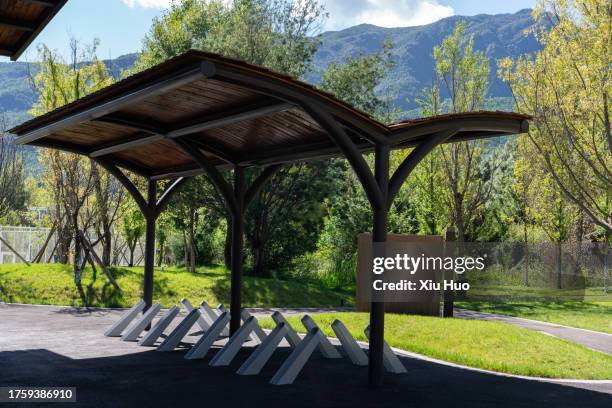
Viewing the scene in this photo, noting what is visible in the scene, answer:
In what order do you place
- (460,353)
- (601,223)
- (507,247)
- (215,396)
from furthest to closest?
1. (507,247)
2. (601,223)
3. (460,353)
4. (215,396)

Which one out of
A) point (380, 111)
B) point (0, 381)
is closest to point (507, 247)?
point (380, 111)

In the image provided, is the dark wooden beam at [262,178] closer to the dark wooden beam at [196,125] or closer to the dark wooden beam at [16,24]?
the dark wooden beam at [196,125]

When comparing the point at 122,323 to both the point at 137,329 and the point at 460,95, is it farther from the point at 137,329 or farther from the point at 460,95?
the point at 460,95

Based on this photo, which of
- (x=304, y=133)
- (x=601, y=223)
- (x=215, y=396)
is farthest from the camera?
(x=601, y=223)

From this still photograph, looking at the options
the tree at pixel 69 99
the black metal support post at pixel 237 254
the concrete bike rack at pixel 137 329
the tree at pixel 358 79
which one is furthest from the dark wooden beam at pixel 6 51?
the tree at pixel 358 79

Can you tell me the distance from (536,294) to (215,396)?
22.6 meters

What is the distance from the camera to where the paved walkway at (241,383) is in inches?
323

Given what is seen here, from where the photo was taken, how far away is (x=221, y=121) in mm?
9641

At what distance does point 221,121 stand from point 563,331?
509 inches

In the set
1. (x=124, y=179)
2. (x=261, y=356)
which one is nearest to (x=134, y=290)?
(x=124, y=179)

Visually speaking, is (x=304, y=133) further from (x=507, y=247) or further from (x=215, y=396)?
(x=507, y=247)

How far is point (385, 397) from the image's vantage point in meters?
8.55

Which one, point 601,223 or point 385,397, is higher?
point 601,223

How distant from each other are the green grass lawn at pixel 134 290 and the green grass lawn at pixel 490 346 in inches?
250
